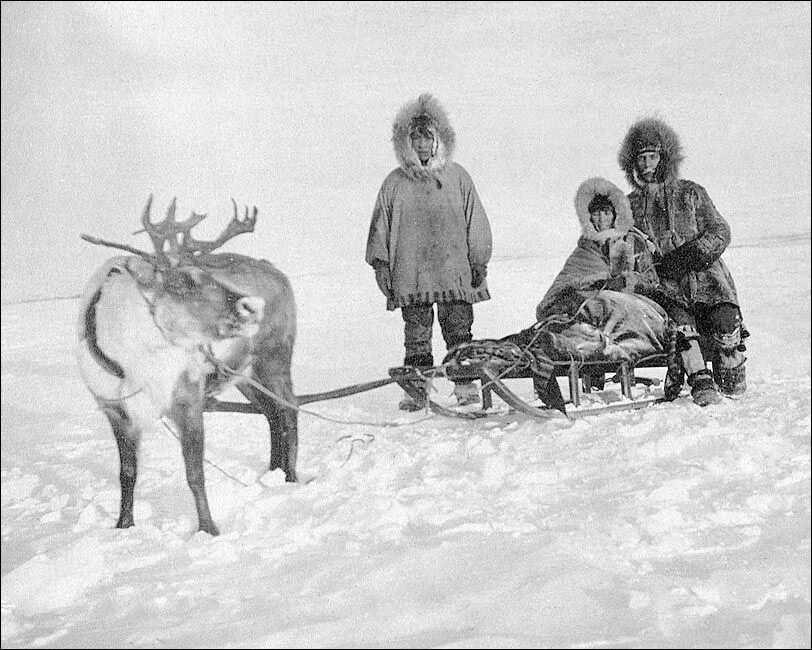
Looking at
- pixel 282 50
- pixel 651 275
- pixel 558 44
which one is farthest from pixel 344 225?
pixel 651 275

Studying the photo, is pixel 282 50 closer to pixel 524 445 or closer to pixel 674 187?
pixel 524 445

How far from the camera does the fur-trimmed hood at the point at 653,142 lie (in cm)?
320

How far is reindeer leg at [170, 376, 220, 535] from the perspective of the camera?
6.11 ft

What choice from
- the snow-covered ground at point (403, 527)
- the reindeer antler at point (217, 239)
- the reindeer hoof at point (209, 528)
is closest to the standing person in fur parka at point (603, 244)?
the snow-covered ground at point (403, 527)

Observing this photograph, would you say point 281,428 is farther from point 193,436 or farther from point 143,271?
point 143,271

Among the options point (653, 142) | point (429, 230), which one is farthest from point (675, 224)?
point (429, 230)

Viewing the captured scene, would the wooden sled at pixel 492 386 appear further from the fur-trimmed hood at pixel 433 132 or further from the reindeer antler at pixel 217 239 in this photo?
the fur-trimmed hood at pixel 433 132

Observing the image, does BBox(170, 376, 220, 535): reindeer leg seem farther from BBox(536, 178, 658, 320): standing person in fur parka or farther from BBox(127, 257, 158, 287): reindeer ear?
BBox(536, 178, 658, 320): standing person in fur parka

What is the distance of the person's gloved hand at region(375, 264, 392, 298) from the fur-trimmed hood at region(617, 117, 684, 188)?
1.16m

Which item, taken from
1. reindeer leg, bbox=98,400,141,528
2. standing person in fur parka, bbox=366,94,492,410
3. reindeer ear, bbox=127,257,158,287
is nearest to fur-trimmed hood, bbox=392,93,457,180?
standing person in fur parka, bbox=366,94,492,410

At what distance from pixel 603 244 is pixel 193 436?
1.84m

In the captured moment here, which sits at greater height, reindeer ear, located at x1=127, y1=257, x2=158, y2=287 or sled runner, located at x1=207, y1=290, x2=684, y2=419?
reindeer ear, located at x1=127, y1=257, x2=158, y2=287

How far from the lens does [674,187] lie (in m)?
3.33

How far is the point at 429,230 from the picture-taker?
2.86 metres
